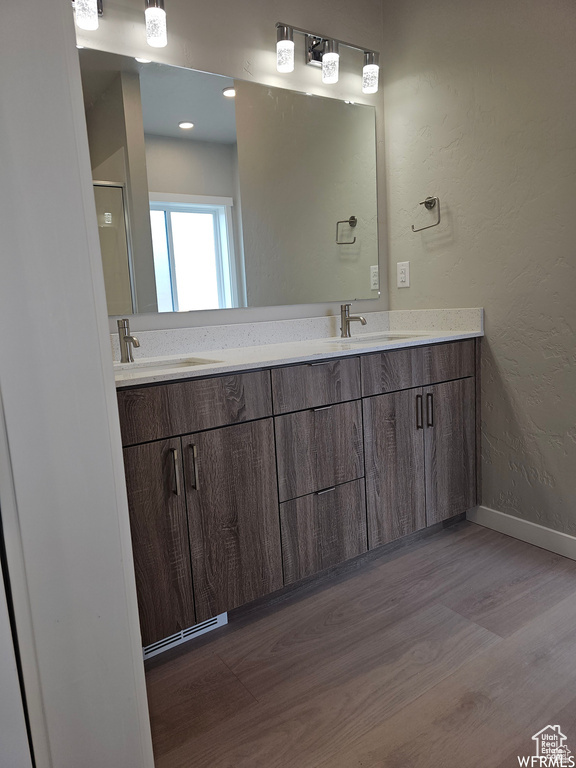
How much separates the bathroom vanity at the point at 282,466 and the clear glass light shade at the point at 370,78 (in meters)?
1.23

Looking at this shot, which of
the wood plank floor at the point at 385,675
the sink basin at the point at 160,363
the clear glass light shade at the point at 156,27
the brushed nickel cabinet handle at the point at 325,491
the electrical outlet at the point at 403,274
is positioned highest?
the clear glass light shade at the point at 156,27

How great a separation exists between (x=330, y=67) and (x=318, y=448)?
1.65 meters

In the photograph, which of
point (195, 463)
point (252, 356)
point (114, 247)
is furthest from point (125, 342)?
point (195, 463)

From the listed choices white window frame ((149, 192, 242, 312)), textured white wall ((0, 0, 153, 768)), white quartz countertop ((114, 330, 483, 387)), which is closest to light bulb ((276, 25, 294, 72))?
white window frame ((149, 192, 242, 312))

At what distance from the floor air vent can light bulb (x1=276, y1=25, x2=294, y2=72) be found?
2.10 m

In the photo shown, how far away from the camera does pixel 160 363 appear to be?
191cm

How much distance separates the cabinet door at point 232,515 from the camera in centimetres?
155

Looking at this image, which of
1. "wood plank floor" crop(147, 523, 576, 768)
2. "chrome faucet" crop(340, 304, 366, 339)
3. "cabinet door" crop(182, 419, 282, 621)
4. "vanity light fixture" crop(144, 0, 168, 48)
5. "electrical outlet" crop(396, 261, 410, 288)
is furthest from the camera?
"electrical outlet" crop(396, 261, 410, 288)

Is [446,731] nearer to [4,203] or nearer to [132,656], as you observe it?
[132,656]

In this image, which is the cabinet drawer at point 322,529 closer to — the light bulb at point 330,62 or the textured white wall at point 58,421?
the textured white wall at point 58,421

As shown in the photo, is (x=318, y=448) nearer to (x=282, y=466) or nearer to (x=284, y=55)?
(x=282, y=466)

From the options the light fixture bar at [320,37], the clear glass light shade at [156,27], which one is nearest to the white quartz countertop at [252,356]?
the clear glass light shade at [156,27]

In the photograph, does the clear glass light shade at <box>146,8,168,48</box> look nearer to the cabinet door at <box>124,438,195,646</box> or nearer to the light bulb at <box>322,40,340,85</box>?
the light bulb at <box>322,40,340,85</box>

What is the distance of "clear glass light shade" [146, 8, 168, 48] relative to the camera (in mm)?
1816
